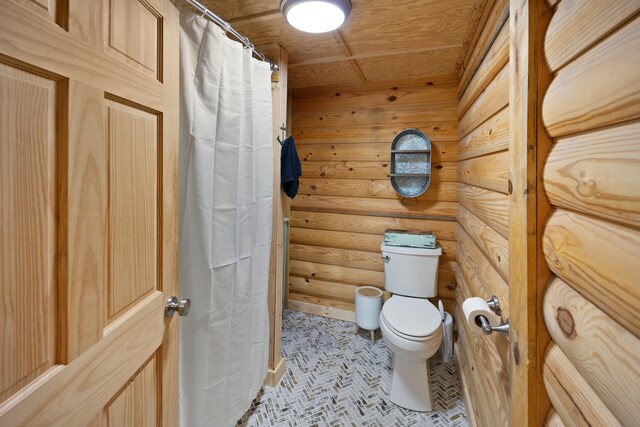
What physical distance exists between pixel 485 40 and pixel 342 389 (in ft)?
7.14

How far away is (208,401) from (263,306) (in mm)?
514

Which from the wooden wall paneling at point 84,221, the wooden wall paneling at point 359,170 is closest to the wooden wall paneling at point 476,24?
the wooden wall paneling at point 359,170

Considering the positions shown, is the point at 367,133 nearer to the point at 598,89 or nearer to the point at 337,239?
the point at 337,239

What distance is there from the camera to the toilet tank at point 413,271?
2.15 meters

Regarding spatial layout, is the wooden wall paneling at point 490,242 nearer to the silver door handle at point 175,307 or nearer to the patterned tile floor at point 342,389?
the patterned tile floor at point 342,389

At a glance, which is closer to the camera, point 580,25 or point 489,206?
point 580,25

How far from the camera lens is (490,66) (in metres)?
1.32

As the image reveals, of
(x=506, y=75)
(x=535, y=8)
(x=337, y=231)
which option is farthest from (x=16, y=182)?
(x=337, y=231)

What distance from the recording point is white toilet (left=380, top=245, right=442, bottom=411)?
1.63m

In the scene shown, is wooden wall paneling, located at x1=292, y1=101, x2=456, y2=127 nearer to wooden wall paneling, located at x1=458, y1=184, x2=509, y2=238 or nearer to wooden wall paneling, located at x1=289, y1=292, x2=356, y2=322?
wooden wall paneling, located at x1=458, y1=184, x2=509, y2=238

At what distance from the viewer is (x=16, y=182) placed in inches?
18.8

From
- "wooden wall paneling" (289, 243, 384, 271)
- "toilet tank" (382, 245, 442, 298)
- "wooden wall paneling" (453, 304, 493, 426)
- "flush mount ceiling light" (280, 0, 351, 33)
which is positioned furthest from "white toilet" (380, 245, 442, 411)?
"flush mount ceiling light" (280, 0, 351, 33)

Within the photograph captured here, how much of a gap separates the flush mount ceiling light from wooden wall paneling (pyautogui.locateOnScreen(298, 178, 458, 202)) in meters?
1.32

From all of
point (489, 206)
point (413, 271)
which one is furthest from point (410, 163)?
point (489, 206)
